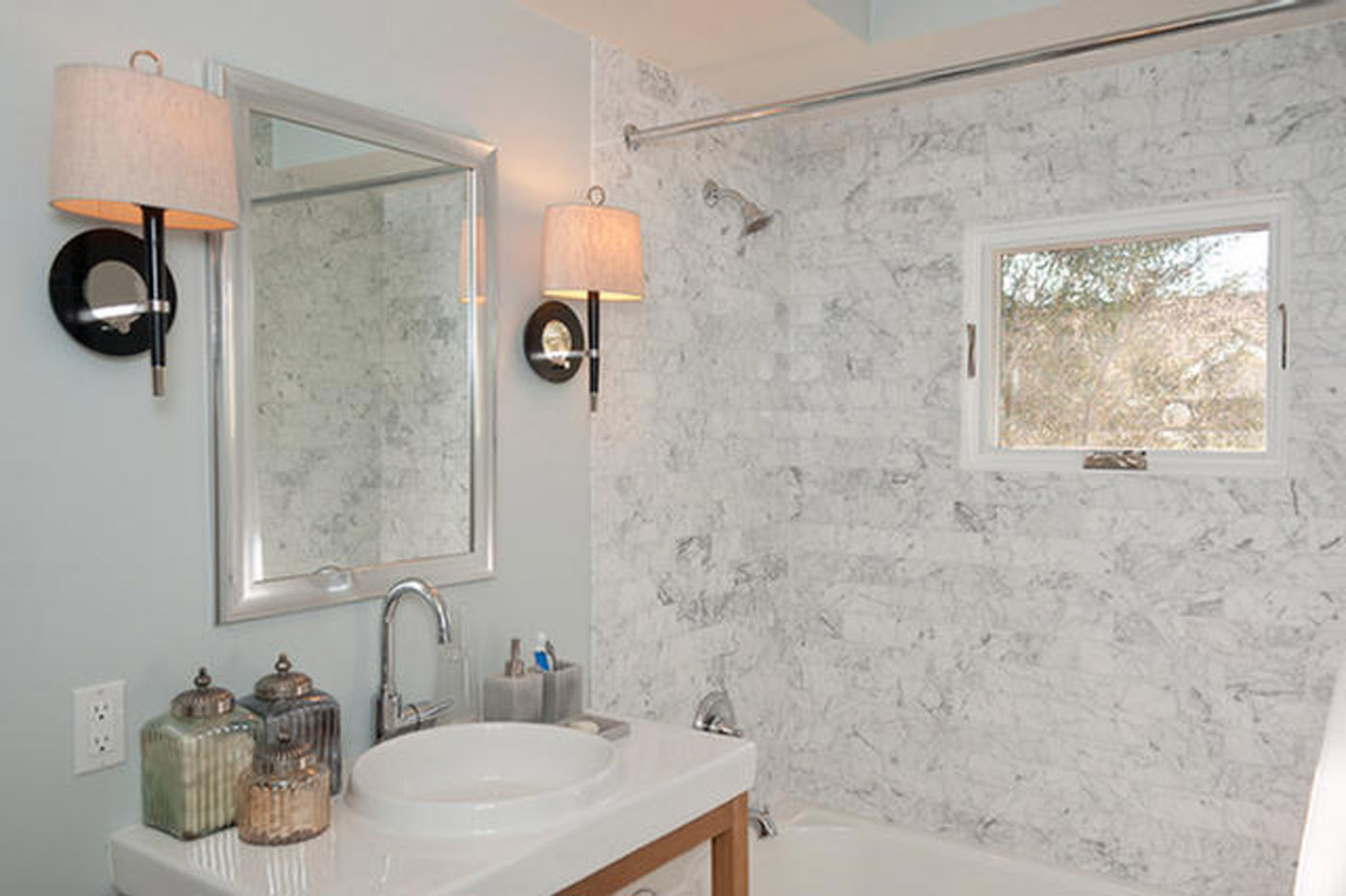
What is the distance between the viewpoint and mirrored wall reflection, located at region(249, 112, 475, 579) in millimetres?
1829

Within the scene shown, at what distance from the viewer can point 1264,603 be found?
8.36 feet

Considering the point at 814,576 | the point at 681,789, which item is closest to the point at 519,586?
the point at 681,789

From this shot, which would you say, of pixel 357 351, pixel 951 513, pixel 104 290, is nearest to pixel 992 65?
pixel 357 351

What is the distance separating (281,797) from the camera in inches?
60.3

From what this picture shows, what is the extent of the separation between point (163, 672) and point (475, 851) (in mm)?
587

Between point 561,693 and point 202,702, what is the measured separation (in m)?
0.77

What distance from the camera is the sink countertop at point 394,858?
143cm

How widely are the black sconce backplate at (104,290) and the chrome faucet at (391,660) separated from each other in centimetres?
63

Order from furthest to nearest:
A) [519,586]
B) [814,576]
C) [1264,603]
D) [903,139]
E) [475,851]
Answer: [814,576], [903,139], [1264,603], [519,586], [475,851]

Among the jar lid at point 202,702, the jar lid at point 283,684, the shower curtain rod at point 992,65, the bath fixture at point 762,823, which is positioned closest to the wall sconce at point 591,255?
the shower curtain rod at point 992,65

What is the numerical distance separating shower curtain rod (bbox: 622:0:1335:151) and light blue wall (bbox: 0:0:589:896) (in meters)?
0.54

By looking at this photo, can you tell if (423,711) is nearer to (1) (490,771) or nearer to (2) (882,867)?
(1) (490,771)

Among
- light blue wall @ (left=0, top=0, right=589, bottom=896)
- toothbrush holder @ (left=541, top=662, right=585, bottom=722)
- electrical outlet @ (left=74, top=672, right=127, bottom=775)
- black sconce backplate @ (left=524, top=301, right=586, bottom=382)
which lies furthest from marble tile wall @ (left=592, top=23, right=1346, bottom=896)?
electrical outlet @ (left=74, top=672, right=127, bottom=775)

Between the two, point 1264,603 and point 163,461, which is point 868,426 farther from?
point 163,461
